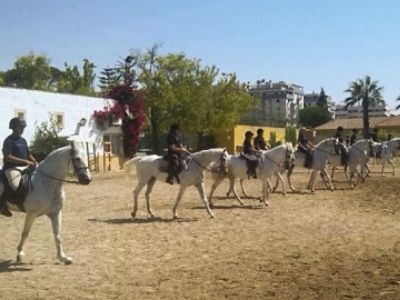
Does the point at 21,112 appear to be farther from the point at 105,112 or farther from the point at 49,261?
the point at 49,261

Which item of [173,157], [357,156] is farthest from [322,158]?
[173,157]

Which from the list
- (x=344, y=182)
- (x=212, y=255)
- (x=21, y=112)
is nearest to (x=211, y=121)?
(x=21, y=112)

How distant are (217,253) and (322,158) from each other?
13.5 m

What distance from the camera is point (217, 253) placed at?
10.5 metres

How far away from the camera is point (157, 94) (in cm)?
5275

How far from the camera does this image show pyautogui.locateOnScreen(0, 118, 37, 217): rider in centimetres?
1003

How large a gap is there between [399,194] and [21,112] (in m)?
25.7

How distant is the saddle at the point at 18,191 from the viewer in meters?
10.0

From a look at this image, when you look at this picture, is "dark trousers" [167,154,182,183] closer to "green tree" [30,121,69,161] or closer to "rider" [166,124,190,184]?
"rider" [166,124,190,184]

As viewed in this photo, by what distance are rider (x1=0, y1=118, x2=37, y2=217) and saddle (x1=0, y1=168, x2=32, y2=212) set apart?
56 millimetres

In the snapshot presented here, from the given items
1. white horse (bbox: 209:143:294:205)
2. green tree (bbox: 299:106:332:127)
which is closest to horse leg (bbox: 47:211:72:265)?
white horse (bbox: 209:143:294:205)

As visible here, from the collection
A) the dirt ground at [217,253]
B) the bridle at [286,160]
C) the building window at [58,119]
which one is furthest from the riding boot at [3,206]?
the building window at [58,119]

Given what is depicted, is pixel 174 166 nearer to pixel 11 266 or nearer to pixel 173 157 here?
pixel 173 157

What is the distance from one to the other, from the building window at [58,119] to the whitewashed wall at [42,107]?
213 mm
